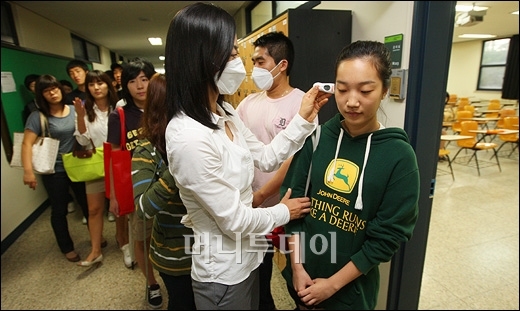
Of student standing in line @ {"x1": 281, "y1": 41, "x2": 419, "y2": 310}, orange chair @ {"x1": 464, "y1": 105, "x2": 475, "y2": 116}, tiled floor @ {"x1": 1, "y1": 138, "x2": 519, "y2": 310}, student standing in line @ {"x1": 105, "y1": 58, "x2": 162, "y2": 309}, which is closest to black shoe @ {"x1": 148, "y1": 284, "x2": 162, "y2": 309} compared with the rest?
tiled floor @ {"x1": 1, "y1": 138, "x2": 519, "y2": 310}

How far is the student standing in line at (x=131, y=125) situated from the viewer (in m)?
0.58

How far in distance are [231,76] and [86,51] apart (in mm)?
379

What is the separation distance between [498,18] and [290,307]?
1162 millimetres

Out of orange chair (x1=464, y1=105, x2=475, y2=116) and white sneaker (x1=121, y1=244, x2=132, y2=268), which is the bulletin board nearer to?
white sneaker (x1=121, y1=244, x2=132, y2=268)

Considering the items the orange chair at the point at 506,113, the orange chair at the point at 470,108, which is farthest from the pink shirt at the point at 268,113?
the orange chair at the point at 470,108

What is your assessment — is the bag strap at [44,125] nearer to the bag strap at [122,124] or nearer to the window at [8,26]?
the window at [8,26]

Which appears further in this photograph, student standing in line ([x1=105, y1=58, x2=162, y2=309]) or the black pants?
the black pants

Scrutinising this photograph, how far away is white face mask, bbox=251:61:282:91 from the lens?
23.5 inches

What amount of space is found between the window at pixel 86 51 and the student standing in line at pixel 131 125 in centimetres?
11

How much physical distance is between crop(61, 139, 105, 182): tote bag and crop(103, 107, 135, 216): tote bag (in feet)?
0.15

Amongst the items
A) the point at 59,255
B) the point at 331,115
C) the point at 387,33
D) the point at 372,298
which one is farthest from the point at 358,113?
the point at 59,255

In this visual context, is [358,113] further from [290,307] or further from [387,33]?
[290,307]

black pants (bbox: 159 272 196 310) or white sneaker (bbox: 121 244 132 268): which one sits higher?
white sneaker (bbox: 121 244 132 268)

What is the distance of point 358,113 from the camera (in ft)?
1.57
